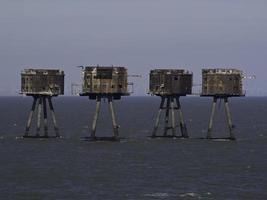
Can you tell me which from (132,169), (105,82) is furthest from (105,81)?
(132,169)

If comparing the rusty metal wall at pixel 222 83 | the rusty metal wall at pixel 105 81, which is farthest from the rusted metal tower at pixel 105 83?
the rusty metal wall at pixel 222 83

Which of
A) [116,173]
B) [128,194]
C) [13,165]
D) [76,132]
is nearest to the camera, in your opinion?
[128,194]

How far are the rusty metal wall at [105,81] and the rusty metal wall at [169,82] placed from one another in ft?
13.8

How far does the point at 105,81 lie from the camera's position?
9638 centimetres

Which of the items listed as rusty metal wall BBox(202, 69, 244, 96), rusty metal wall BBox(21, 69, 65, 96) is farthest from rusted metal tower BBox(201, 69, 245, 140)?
rusty metal wall BBox(21, 69, 65, 96)

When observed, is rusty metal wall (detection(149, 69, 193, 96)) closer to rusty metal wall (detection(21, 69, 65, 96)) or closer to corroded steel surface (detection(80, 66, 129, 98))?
corroded steel surface (detection(80, 66, 129, 98))

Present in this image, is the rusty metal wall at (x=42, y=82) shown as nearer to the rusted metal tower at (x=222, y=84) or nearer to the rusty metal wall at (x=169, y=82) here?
the rusty metal wall at (x=169, y=82)

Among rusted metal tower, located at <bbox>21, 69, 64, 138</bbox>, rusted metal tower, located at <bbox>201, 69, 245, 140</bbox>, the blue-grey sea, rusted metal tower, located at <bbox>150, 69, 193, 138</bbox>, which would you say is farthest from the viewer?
rusted metal tower, located at <bbox>21, 69, 64, 138</bbox>

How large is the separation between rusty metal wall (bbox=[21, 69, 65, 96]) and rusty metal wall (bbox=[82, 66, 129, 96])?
4.70 meters

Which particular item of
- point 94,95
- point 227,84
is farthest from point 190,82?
point 94,95

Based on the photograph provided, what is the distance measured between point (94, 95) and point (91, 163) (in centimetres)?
2049

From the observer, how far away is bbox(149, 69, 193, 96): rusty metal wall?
99500 mm

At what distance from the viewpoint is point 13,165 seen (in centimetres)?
7712

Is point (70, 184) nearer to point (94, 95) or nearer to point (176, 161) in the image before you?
point (176, 161)
